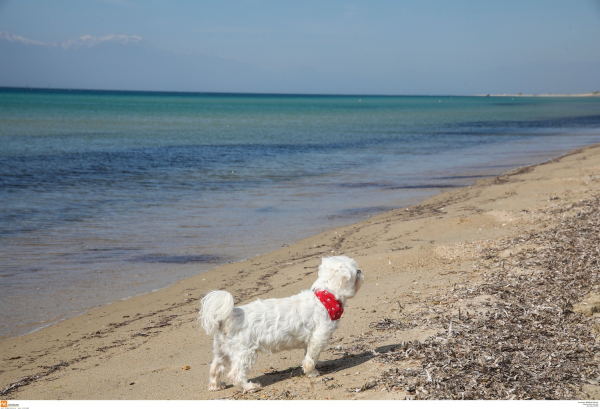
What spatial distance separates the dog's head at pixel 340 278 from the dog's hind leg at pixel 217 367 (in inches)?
40.5

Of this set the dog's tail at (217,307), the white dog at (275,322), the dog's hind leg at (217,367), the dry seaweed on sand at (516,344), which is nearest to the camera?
the dry seaweed on sand at (516,344)

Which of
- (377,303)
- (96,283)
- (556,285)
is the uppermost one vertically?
(556,285)

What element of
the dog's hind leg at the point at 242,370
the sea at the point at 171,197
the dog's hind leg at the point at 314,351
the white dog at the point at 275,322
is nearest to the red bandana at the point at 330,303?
the white dog at the point at 275,322

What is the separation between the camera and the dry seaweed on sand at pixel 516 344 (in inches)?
150

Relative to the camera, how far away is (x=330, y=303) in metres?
4.65

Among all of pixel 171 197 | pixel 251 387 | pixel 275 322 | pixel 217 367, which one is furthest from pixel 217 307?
pixel 171 197

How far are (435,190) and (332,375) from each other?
554 inches

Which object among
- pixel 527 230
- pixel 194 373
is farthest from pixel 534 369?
pixel 527 230

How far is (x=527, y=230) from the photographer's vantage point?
29.4 ft

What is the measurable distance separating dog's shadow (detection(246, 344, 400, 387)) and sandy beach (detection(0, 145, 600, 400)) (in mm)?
21

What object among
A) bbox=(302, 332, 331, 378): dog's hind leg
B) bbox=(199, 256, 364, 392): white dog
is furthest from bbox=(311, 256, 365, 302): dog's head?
bbox=(302, 332, 331, 378): dog's hind leg

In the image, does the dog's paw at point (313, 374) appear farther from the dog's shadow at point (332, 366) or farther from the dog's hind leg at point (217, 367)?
the dog's hind leg at point (217, 367)

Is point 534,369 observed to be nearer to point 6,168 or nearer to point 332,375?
point 332,375

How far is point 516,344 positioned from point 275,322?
85.4 inches
